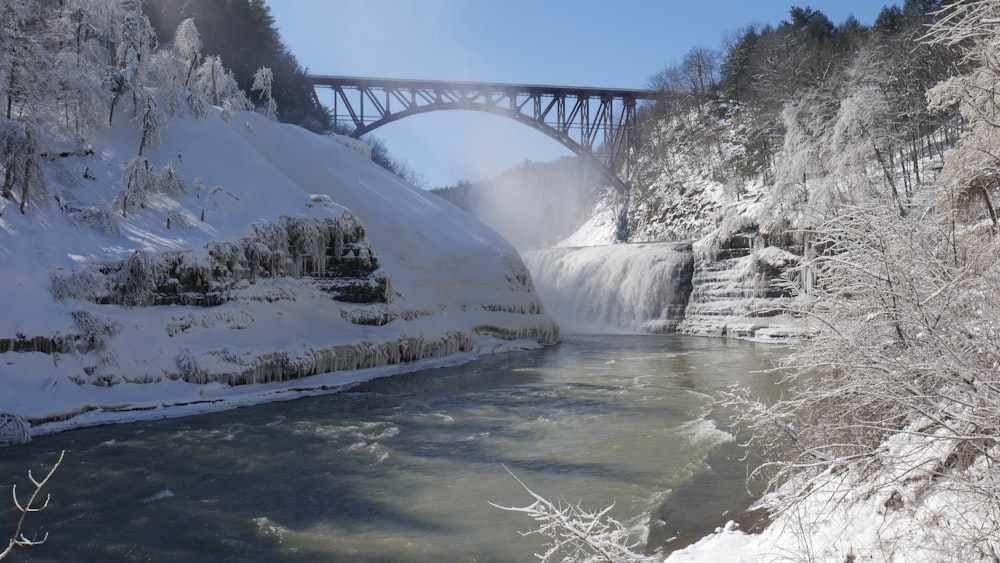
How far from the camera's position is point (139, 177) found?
46.4 feet

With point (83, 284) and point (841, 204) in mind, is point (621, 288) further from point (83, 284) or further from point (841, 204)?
point (841, 204)

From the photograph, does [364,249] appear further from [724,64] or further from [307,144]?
[724,64]

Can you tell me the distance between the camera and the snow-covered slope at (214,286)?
1106 cm

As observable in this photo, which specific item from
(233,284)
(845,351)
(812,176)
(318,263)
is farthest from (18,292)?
(812,176)

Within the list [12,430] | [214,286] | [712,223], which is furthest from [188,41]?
[712,223]

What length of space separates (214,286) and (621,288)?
20.1 metres

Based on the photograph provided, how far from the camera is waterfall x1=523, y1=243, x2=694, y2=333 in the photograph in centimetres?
2900

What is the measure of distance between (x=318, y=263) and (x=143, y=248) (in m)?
4.15

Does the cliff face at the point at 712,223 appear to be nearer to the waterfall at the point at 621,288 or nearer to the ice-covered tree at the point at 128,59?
the waterfall at the point at 621,288

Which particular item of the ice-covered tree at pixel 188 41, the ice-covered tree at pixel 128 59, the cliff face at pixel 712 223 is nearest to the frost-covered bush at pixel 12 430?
the ice-covered tree at pixel 128 59

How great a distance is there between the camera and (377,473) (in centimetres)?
804

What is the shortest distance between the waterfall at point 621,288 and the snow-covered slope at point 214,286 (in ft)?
30.0

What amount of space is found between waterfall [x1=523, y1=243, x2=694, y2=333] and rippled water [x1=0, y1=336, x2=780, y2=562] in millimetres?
16043

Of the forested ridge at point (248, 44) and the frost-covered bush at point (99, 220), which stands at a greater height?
the forested ridge at point (248, 44)
